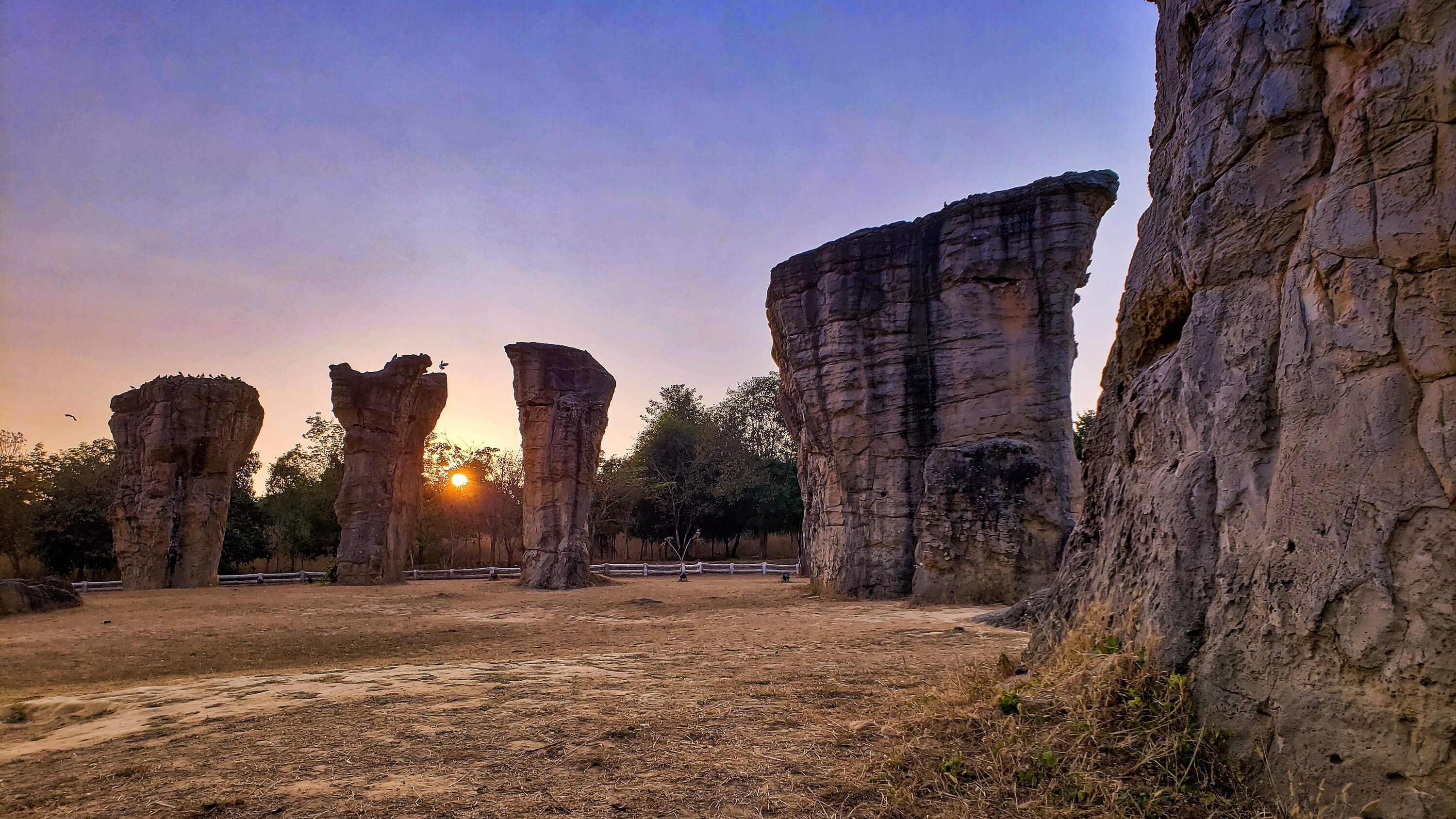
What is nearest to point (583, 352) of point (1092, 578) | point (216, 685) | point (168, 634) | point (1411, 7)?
point (168, 634)

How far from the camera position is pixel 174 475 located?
2161cm

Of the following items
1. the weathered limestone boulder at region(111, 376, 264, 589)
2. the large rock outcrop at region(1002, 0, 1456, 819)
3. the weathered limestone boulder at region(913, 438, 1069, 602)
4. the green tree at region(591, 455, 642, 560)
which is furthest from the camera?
the green tree at region(591, 455, 642, 560)

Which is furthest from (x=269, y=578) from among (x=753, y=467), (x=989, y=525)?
(x=989, y=525)

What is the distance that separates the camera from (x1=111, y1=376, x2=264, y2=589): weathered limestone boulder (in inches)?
834

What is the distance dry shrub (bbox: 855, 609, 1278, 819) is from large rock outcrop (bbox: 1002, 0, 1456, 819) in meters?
0.15

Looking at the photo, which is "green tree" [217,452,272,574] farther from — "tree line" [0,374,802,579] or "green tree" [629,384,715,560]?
"green tree" [629,384,715,560]

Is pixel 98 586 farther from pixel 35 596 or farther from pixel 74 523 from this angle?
pixel 35 596

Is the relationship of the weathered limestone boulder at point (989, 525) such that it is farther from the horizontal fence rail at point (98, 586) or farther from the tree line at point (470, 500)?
the horizontal fence rail at point (98, 586)

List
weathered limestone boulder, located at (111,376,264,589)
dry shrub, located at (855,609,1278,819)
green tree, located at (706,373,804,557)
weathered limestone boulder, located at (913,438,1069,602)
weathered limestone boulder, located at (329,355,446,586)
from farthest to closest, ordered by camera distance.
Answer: green tree, located at (706,373,804,557), weathered limestone boulder, located at (329,355,446,586), weathered limestone boulder, located at (111,376,264,589), weathered limestone boulder, located at (913,438,1069,602), dry shrub, located at (855,609,1278,819)

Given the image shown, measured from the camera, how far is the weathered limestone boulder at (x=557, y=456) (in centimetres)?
2055

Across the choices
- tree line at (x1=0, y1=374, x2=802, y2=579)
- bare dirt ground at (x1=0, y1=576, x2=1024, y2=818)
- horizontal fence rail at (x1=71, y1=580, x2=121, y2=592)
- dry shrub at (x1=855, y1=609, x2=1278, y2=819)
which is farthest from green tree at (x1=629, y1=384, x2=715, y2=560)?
dry shrub at (x1=855, y1=609, x2=1278, y2=819)

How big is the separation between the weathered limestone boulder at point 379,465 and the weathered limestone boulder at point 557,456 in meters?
4.98

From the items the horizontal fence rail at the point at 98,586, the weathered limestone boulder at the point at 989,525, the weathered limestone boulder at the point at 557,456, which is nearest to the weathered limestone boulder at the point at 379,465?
the weathered limestone boulder at the point at 557,456

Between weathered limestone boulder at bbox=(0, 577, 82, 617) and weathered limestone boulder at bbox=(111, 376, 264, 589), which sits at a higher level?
weathered limestone boulder at bbox=(111, 376, 264, 589)
